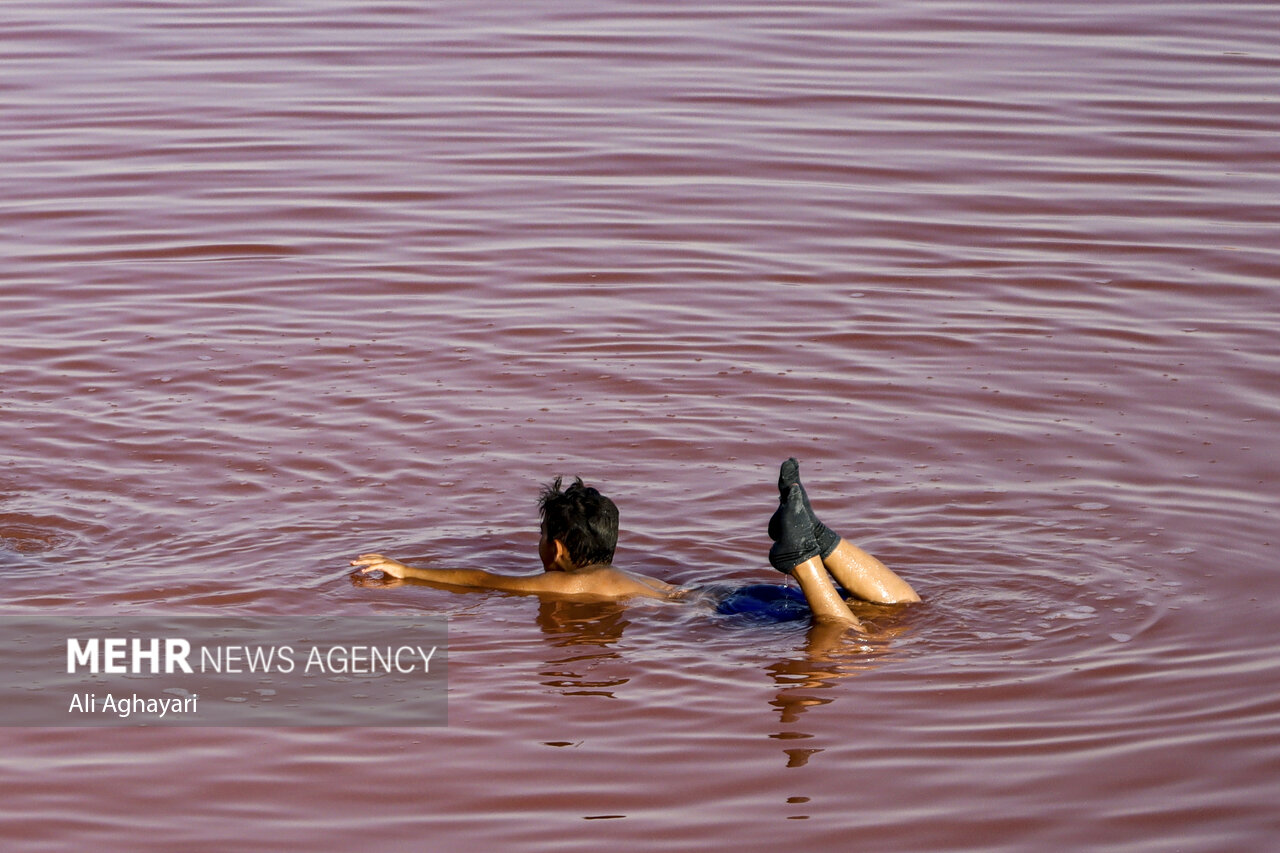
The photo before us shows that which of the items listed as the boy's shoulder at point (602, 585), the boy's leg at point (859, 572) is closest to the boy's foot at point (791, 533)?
the boy's leg at point (859, 572)

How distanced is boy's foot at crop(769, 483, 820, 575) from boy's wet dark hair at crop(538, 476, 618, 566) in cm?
86

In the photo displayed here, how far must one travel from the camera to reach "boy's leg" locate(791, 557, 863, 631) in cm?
687

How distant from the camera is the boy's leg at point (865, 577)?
7.07 meters


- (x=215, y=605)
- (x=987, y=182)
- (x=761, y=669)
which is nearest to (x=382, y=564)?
(x=215, y=605)

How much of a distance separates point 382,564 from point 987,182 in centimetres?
806

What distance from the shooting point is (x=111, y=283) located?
1177 centimetres

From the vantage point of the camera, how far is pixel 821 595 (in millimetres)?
6930

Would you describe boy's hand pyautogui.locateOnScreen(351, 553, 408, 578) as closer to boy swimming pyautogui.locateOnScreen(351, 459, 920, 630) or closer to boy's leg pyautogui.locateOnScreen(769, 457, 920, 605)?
boy swimming pyautogui.locateOnScreen(351, 459, 920, 630)

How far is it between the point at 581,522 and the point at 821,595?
1.14m

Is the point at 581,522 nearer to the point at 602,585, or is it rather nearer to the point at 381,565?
the point at 602,585

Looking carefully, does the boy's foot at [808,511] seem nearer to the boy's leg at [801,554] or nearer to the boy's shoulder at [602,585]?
the boy's leg at [801,554]

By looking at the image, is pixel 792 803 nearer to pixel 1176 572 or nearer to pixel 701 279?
pixel 1176 572

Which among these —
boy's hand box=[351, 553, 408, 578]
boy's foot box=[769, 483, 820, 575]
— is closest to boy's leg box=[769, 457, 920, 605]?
boy's foot box=[769, 483, 820, 575]

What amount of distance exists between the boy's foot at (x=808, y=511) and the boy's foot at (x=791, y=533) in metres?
0.02
